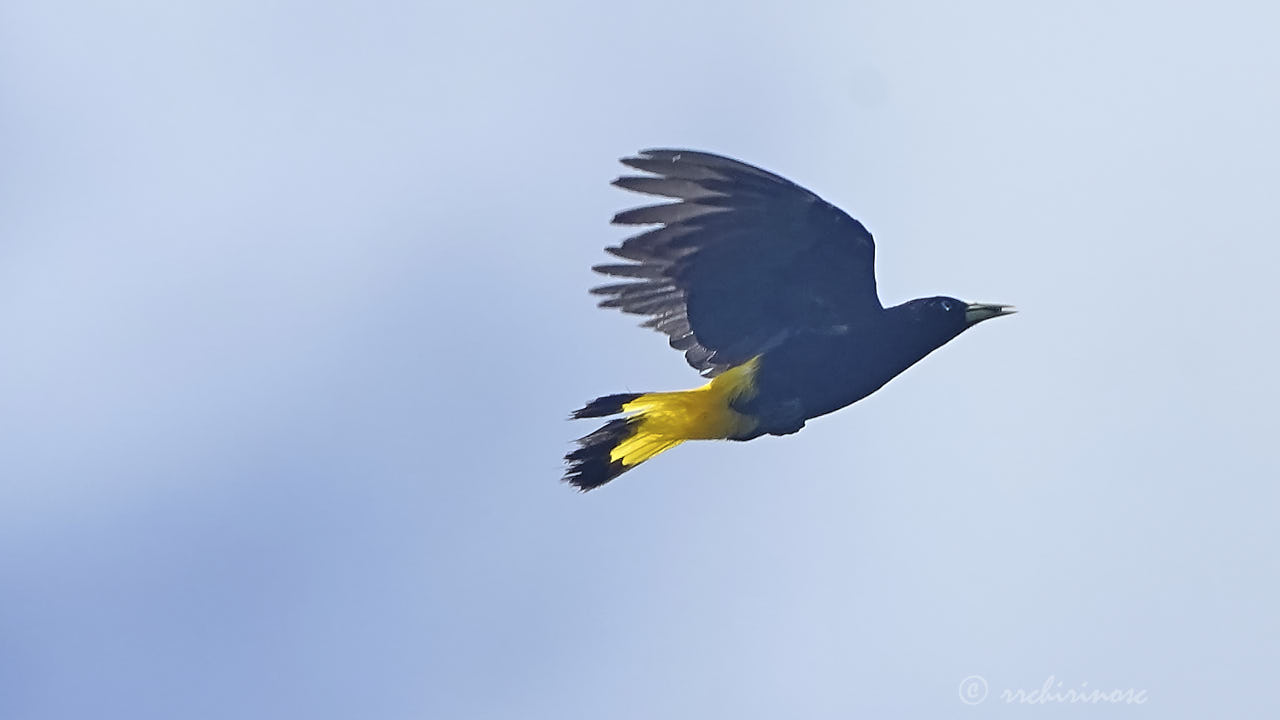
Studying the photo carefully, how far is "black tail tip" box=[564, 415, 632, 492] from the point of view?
14055 millimetres

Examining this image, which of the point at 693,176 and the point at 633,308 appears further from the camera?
the point at 633,308

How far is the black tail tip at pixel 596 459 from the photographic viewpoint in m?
14.1

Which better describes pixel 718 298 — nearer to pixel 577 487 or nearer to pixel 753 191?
pixel 753 191

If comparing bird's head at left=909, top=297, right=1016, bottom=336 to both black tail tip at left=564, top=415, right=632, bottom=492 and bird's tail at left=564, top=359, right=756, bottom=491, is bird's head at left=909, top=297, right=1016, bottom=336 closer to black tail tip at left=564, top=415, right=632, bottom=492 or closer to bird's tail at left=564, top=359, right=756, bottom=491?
bird's tail at left=564, top=359, right=756, bottom=491

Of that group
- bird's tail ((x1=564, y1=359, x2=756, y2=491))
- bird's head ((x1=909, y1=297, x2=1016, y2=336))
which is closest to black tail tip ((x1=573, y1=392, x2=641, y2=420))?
bird's tail ((x1=564, y1=359, x2=756, y2=491))

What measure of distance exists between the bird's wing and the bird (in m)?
0.01

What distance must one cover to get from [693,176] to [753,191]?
1.55 feet

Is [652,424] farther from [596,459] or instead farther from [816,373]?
[816,373]

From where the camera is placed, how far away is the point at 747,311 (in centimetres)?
1384

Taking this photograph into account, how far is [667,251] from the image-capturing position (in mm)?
13586

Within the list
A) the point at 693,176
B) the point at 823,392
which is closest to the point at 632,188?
the point at 693,176

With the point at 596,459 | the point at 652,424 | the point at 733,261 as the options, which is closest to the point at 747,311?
the point at 733,261

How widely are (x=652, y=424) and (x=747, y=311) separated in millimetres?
1199

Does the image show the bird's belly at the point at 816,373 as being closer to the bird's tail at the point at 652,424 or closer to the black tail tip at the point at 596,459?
the bird's tail at the point at 652,424
